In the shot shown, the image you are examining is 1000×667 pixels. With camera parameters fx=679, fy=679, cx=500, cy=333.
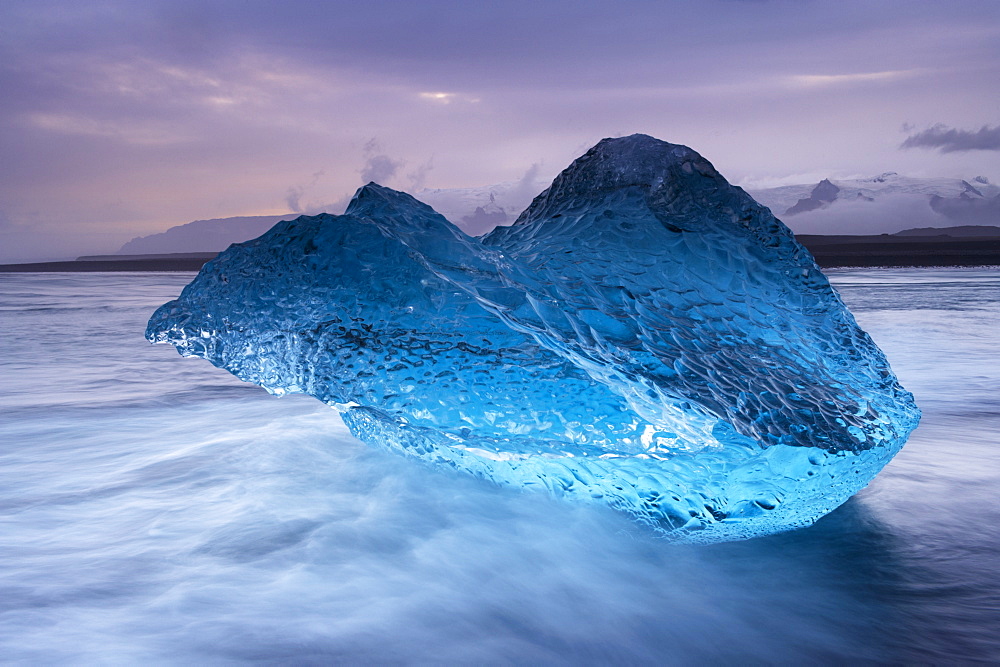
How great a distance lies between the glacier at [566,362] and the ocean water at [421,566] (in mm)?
182

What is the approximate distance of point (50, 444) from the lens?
355 cm

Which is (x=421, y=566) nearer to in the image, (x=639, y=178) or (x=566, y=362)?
(x=566, y=362)

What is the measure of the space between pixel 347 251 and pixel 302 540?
1.00m

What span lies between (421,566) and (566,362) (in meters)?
0.84

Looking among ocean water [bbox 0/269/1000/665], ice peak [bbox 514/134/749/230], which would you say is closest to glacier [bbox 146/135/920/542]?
ocean water [bbox 0/269/1000/665]

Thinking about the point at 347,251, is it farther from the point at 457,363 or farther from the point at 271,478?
the point at 271,478

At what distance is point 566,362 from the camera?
203 centimetres

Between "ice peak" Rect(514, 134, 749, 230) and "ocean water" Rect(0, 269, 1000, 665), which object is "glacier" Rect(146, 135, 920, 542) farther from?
"ice peak" Rect(514, 134, 749, 230)

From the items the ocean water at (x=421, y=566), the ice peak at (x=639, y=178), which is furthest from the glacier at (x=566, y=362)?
the ice peak at (x=639, y=178)

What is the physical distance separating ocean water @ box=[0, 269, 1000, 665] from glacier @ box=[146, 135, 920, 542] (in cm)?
18

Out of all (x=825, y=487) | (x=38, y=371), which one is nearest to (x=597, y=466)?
(x=825, y=487)

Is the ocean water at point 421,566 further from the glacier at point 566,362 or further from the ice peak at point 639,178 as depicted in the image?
the ice peak at point 639,178

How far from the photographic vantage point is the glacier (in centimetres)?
193

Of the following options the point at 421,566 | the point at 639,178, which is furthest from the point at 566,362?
the point at 639,178
